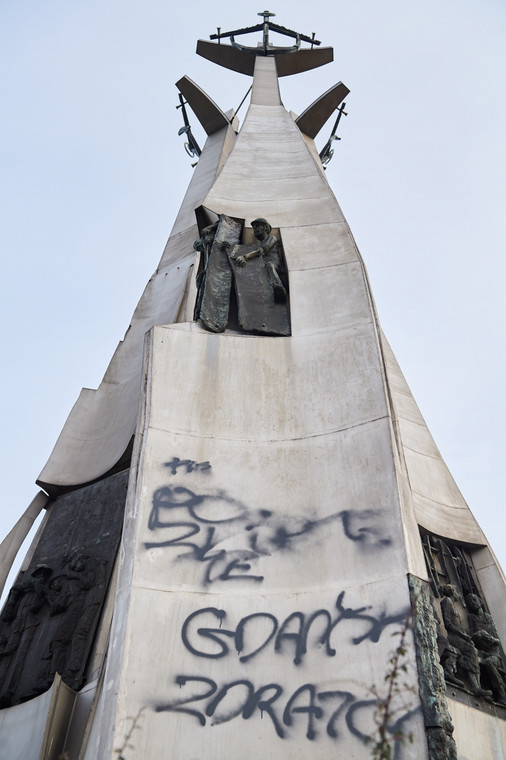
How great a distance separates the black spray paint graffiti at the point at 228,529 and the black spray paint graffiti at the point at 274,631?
14.7 inches

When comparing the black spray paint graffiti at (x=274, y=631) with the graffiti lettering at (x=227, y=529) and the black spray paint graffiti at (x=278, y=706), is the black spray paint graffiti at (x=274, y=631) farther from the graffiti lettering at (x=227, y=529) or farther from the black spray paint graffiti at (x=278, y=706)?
the graffiti lettering at (x=227, y=529)

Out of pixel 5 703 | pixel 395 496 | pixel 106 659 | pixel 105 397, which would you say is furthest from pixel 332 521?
pixel 105 397

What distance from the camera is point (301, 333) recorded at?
8.30 metres

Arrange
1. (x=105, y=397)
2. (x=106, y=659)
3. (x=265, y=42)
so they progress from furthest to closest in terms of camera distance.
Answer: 1. (x=265, y=42)
2. (x=105, y=397)
3. (x=106, y=659)

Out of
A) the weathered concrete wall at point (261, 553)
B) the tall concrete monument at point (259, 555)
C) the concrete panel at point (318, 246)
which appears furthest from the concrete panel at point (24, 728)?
the concrete panel at point (318, 246)

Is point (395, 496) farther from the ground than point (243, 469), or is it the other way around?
point (243, 469)

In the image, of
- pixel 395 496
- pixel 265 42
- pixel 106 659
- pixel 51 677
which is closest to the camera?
pixel 106 659

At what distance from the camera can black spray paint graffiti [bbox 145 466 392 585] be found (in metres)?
6.12

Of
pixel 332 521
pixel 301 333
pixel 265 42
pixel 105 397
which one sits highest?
pixel 265 42

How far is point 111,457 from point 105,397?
197cm

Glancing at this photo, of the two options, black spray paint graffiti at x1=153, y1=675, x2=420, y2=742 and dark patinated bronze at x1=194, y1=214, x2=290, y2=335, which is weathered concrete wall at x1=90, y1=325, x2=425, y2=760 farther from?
dark patinated bronze at x1=194, y1=214, x2=290, y2=335

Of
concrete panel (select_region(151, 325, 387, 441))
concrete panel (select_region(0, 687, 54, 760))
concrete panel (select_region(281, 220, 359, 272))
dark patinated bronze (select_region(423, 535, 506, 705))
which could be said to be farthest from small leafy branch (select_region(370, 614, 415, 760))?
concrete panel (select_region(281, 220, 359, 272))

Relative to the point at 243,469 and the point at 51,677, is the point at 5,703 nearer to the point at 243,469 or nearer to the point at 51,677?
the point at 51,677

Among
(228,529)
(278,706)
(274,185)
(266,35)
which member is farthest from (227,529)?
(266,35)
